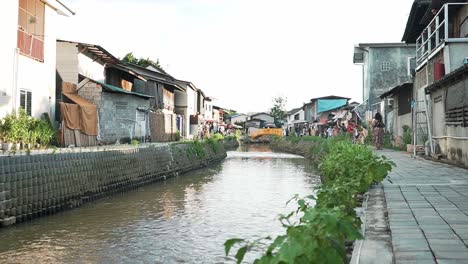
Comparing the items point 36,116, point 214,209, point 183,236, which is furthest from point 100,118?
point 183,236

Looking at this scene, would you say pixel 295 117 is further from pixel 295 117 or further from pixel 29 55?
pixel 29 55

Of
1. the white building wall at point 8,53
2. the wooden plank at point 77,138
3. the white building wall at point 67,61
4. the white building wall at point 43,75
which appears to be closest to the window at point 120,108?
the white building wall at point 67,61

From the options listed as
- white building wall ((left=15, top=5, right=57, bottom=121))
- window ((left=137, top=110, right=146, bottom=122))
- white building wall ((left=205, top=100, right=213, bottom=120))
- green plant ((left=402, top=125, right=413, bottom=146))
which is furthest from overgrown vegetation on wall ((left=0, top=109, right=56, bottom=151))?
white building wall ((left=205, top=100, right=213, bottom=120))

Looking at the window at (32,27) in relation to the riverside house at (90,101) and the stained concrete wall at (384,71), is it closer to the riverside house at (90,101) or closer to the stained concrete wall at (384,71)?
the riverside house at (90,101)

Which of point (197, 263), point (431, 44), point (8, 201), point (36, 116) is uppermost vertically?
point (431, 44)

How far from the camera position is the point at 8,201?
30.6 ft

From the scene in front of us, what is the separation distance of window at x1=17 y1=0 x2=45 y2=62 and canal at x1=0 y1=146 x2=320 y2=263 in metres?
8.95

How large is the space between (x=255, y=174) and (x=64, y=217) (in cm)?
1258

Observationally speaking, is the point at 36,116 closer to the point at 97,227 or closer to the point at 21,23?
the point at 21,23

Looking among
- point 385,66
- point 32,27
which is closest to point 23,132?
point 32,27

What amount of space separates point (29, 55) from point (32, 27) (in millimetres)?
1780

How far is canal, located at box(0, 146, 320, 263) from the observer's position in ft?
25.0

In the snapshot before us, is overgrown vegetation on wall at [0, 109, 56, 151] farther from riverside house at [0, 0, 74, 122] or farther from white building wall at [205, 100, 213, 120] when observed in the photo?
white building wall at [205, 100, 213, 120]

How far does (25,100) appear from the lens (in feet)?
65.9
